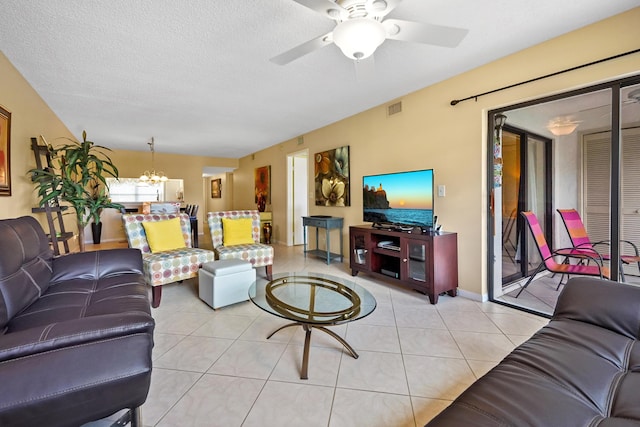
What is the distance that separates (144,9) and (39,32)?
0.96 metres

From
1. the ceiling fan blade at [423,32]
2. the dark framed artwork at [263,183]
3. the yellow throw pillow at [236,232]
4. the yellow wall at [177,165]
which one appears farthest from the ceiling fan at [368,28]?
the yellow wall at [177,165]

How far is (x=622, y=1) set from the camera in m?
1.90

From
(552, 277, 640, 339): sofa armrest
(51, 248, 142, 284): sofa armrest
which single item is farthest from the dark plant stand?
(552, 277, 640, 339): sofa armrest

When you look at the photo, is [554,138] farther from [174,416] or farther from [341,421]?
[174,416]

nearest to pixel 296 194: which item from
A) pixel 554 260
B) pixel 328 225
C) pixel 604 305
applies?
pixel 328 225

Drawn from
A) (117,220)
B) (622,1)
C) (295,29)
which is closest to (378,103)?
(295,29)

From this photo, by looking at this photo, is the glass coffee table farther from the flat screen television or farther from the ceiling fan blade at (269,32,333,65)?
the ceiling fan blade at (269,32,333,65)

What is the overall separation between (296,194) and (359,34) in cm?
491

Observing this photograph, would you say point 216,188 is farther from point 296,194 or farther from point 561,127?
point 561,127

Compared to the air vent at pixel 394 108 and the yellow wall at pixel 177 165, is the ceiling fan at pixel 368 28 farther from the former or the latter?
the yellow wall at pixel 177 165

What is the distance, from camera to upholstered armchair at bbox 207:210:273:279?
349cm

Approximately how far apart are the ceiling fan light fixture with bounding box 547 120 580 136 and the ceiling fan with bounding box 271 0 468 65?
4.99ft

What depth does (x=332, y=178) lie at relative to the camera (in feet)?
15.8

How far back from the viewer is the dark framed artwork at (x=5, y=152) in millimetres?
2418
